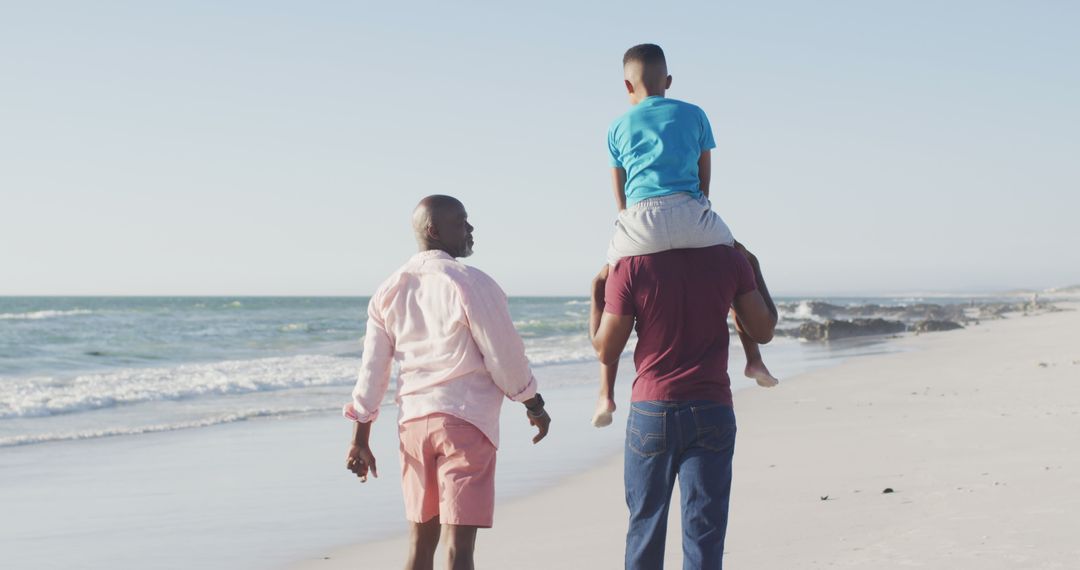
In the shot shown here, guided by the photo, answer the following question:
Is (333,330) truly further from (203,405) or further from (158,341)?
(203,405)

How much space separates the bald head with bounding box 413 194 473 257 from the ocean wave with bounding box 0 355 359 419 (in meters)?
10.5

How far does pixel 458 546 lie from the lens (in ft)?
10.7

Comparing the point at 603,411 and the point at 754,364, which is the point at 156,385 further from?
the point at 754,364

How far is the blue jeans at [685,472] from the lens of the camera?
9.99 ft

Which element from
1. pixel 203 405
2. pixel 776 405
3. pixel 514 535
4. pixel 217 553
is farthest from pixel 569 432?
pixel 203 405

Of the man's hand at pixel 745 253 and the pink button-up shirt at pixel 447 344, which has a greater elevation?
the man's hand at pixel 745 253

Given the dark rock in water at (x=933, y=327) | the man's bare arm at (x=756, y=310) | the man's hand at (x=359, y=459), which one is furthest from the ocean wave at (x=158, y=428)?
the dark rock in water at (x=933, y=327)

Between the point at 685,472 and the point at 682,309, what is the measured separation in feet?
1.64

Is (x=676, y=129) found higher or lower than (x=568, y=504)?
higher

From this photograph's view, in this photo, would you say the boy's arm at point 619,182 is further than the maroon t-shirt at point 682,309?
Yes

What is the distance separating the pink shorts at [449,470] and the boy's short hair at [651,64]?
1224 mm

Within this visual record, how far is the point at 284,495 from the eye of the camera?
687 centimetres

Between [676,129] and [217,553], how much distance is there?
368 cm

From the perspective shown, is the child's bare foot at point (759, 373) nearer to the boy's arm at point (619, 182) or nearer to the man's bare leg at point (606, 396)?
the man's bare leg at point (606, 396)
